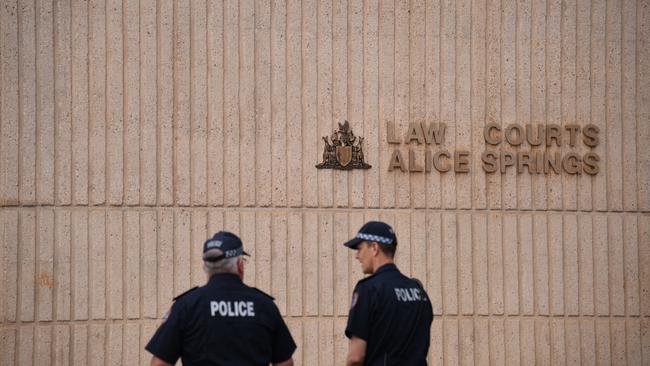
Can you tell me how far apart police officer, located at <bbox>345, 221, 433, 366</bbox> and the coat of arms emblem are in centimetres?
390

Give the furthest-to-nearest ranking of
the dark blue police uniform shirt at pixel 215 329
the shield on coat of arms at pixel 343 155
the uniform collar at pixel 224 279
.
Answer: the shield on coat of arms at pixel 343 155 < the uniform collar at pixel 224 279 < the dark blue police uniform shirt at pixel 215 329

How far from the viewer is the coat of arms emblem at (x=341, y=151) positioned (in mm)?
12039

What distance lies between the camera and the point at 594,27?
1285 centimetres

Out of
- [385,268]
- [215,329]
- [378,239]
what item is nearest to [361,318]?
[385,268]

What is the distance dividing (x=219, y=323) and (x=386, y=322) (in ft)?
4.43

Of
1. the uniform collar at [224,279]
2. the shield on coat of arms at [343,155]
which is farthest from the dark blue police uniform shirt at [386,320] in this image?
the shield on coat of arms at [343,155]

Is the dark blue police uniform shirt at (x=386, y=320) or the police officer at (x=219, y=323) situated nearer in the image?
the police officer at (x=219, y=323)

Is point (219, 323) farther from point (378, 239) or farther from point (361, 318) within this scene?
point (378, 239)

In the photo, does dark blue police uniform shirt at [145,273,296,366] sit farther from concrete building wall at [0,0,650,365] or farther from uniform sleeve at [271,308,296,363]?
concrete building wall at [0,0,650,365]

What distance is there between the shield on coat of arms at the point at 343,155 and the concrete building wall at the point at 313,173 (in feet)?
0.47

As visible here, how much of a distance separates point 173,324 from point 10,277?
4519 mm

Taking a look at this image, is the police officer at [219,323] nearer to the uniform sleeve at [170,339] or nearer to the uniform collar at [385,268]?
the uniform sleeve at [170,339]

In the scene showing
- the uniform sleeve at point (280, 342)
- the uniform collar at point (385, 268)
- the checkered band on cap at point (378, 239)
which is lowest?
the uniform sleeve at point (280, 342)

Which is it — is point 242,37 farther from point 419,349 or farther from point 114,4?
point 419,349
